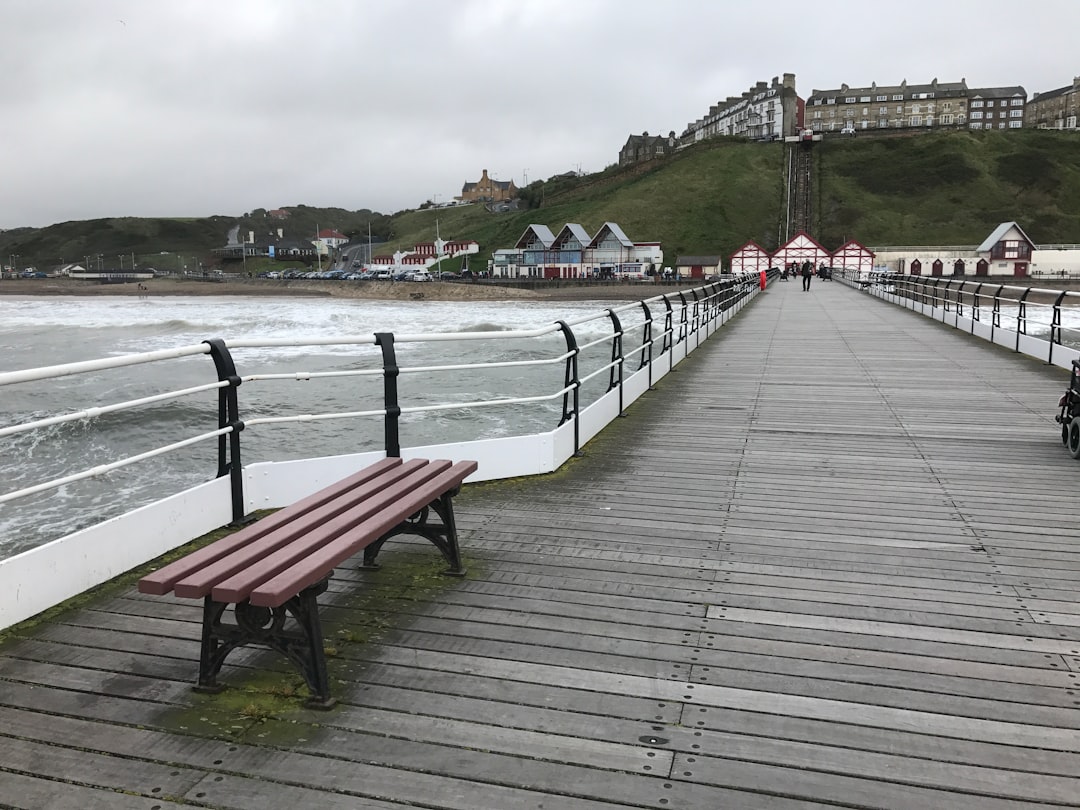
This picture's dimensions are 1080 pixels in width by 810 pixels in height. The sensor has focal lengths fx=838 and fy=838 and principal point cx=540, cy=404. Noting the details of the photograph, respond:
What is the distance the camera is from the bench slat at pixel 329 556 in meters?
2.77

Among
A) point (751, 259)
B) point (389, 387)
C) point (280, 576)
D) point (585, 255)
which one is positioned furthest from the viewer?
point (585, 255)

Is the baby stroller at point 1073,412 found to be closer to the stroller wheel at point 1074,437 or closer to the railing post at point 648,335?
the stroller wheel at point 1074,437

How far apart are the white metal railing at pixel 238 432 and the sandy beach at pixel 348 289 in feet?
185

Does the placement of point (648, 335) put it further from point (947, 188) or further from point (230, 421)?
point (947, 188)

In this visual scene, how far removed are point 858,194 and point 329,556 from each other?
136 meters

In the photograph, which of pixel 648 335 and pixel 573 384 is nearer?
pixel 573 384

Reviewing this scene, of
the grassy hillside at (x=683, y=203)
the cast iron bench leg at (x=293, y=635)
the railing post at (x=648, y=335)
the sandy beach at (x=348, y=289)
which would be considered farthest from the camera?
the grassy hillside at (x=683, y=203)

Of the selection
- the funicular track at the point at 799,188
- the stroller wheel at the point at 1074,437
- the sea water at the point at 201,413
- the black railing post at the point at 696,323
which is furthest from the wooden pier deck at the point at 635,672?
the funicular track at the point at 799,188

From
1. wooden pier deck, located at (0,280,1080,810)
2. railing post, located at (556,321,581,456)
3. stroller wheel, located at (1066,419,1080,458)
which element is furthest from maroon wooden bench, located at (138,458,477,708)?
stroller wheel, located at (1066,419,1080,458)

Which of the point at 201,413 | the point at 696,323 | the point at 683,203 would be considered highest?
the point at 683,203

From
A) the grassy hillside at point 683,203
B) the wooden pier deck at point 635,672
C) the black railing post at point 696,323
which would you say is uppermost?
the grassy hillside at point 683,203

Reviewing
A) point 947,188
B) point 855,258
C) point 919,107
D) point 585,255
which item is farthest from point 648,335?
point 919,107

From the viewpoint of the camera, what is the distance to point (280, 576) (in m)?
2.90

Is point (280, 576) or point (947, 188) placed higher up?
point (947, 188)
